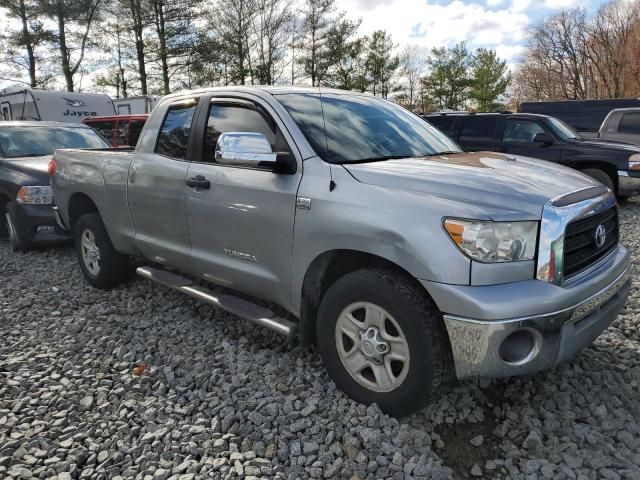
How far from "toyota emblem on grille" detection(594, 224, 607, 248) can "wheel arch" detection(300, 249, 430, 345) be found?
1.18 meters

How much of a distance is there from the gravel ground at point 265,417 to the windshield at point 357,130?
1.43m

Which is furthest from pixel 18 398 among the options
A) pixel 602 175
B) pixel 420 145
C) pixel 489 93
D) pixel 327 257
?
pixel 489 93

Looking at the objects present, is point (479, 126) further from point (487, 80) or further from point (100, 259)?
point (487, 80)

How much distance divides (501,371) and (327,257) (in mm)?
1072

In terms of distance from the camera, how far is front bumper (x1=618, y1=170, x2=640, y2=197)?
834 centimetres

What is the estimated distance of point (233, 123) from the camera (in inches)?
136

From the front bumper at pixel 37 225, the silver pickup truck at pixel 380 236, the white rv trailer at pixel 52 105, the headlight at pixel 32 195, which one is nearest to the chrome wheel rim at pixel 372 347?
the silver pickup truck at pixel 380 236

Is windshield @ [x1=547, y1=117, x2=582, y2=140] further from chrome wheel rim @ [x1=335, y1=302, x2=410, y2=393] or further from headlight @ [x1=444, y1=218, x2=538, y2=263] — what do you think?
chrome wheel rim @ [x1=335, y1=302, x2=410, y2=393]

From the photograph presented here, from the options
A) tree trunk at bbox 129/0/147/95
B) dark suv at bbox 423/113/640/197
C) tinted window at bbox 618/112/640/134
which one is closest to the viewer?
dark suv at bbox 423/113/640/197

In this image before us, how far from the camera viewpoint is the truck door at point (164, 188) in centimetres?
372

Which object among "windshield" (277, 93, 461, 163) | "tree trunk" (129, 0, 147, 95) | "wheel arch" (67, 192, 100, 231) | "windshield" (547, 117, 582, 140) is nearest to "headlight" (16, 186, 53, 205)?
"wheel arch" (67, 192, 100, 231)

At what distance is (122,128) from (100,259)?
9.09 m

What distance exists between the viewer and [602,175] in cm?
867

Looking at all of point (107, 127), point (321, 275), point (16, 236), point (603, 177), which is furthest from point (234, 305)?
point (107, 127)
